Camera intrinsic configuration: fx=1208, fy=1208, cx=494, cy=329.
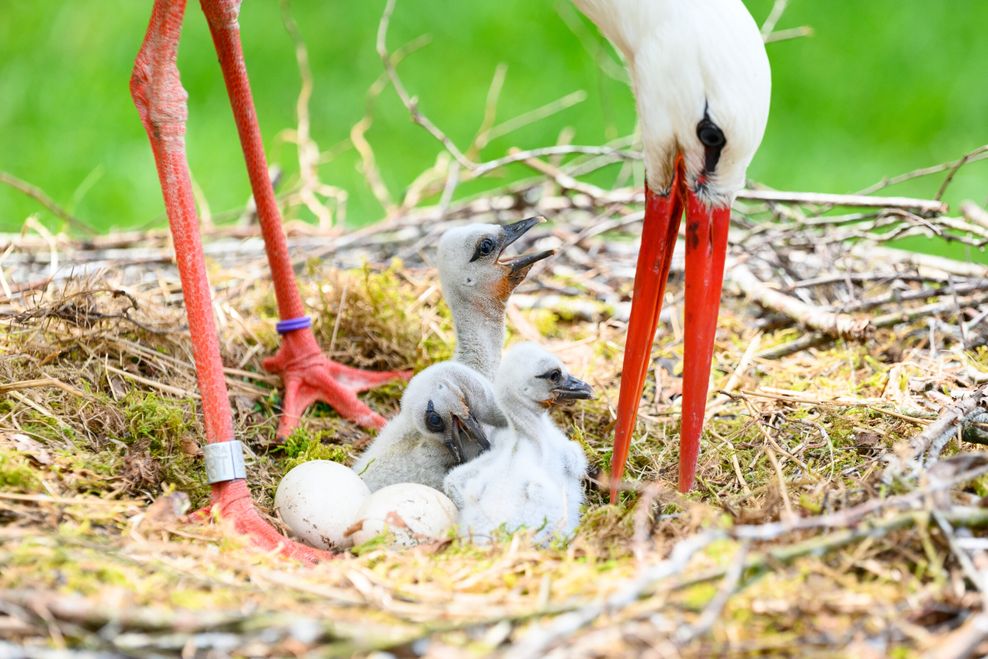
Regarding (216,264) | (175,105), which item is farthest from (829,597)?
(216,264)

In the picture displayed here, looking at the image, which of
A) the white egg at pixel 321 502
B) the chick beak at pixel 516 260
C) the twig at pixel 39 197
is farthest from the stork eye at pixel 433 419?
the twig at pixel 39 197

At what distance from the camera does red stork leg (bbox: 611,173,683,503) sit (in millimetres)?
3020

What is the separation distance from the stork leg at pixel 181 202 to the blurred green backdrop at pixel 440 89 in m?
4.37

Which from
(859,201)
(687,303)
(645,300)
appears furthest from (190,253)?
(859,201)

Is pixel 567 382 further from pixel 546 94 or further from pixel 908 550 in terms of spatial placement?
pixel 546 94

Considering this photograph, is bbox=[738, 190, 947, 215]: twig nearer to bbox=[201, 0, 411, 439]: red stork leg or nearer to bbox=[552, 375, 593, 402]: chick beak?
bbox=[552, 375, 593, 402]: chick beak

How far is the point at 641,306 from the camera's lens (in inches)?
121

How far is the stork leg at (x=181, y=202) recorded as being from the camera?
3168 mm

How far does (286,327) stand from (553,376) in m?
1.20

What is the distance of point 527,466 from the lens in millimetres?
3059

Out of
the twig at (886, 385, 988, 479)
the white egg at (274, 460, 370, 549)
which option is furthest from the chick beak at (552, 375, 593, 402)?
the twig at (886, 385, 988, 479)

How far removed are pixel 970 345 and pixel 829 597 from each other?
6.21 ft

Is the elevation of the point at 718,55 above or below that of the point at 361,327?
above

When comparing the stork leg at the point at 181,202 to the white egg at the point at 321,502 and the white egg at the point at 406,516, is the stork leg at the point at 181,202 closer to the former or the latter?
the white egg at the point at 321,502
